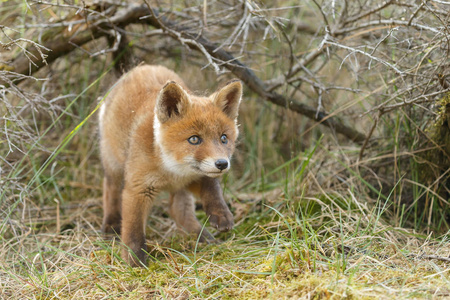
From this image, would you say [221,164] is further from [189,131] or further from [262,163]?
[262,163]

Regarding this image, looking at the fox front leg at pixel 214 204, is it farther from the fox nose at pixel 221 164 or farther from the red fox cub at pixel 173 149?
the fox nose at pixel 221 164

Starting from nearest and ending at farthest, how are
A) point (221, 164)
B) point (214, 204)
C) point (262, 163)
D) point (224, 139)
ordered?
point (221, 164)
point (224, 139)
point (214, 204)
point (262, 163)

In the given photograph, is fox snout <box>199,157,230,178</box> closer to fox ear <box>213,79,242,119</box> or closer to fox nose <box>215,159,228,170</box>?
fox nose <box>215,159,228,170</box>

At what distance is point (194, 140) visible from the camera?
11.7 feet

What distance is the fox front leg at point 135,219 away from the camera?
369 cm

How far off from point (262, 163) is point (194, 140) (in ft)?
9.91

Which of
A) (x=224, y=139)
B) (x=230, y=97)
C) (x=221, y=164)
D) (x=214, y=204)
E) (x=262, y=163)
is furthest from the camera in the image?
(x=262, y=163)

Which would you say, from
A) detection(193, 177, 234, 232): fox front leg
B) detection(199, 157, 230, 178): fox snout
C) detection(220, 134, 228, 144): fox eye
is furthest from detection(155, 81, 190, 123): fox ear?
detection(193, 177, 234, 232): fox front leg

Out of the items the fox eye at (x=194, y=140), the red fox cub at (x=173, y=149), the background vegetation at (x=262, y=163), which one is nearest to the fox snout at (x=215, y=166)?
the red fox cub at (x=173, y=149)

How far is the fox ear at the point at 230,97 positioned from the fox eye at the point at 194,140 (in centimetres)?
40

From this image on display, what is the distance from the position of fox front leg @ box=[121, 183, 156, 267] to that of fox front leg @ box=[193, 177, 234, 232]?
44 centimetres

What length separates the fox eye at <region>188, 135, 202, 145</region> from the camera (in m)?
3.55

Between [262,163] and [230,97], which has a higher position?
[230,97]

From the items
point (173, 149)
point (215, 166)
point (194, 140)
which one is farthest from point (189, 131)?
point (215, 166)
